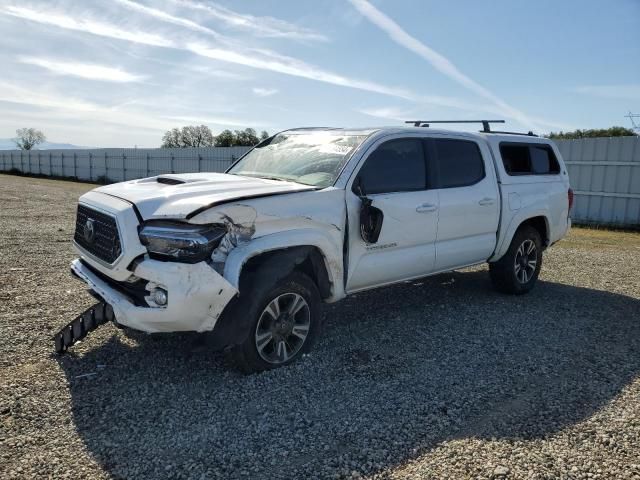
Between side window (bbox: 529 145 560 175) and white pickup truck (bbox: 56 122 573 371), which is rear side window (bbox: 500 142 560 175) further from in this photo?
white pickup truck (bbox: 56 122 573 371)

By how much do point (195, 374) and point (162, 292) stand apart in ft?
2.81

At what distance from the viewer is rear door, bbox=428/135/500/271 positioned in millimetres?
5480

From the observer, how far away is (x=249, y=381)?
3.98 m

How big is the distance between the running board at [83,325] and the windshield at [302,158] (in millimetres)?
1931

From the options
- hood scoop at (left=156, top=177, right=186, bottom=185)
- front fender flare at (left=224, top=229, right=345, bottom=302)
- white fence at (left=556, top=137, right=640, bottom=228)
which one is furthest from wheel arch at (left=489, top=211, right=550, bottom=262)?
white fence at (left=556, top=137, right=640, bottom=228)

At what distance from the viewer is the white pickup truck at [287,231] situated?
3660mm

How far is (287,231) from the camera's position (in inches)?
161

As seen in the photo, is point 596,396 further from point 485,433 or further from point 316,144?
point 316,144

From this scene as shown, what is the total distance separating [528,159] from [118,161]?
3552 centimetres

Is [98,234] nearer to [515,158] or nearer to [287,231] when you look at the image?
[287,231]

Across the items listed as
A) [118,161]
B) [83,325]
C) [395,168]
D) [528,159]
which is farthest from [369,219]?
[118,161]

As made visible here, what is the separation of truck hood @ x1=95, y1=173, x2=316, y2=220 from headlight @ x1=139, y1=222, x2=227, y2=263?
0.09 m

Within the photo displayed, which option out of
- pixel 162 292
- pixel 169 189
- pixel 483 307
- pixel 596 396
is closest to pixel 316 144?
pixel 169 189

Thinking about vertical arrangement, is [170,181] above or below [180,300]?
above
